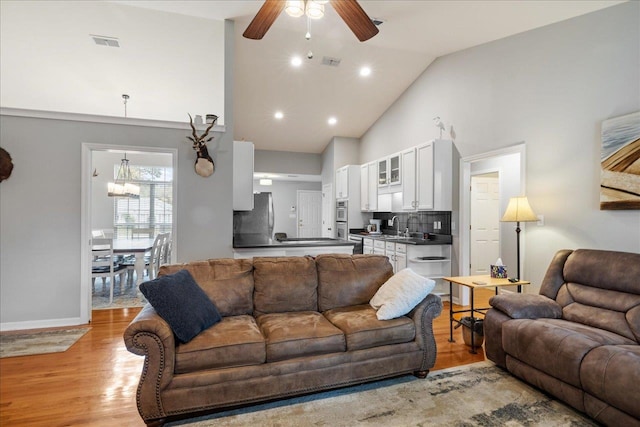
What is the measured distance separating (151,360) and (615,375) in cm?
267

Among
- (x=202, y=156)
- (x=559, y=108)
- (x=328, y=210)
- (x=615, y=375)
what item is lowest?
(x=615, y=375)

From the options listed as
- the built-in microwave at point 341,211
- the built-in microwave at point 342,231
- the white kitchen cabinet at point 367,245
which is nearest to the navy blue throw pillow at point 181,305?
the white kitchen cabinet at point 367,245

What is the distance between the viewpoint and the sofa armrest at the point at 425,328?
2512 millimetres

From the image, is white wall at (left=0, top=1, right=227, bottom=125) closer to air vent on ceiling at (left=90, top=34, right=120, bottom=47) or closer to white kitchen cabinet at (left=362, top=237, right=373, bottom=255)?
air vent on ceiling at (left=90, top=34, right=120, bottom=47)

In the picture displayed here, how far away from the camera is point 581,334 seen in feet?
7.12

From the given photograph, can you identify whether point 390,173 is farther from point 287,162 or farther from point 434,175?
point 287,162

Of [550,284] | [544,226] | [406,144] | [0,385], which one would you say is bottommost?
[0,385]

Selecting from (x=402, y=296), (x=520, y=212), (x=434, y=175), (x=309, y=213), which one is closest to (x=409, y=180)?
(x=434, y=175)

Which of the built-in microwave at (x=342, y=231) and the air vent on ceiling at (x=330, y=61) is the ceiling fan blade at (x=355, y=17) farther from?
the built-in microwave at (x=342, y=231)

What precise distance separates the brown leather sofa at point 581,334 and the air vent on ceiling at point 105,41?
17.7 feet

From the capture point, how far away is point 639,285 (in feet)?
7.63

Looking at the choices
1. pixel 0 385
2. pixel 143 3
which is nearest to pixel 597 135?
pixel 143 3

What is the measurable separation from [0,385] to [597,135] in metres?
5.48

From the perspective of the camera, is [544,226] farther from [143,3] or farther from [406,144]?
[143,3]
